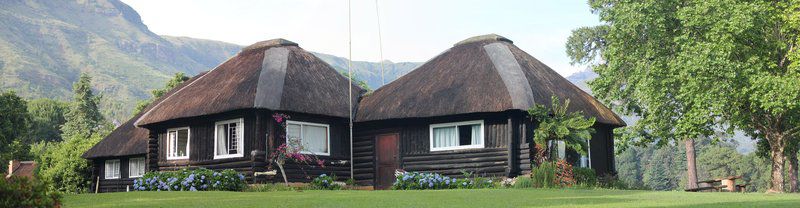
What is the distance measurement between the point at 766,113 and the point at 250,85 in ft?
53.7

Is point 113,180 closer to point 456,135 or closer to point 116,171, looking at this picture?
point 116,171

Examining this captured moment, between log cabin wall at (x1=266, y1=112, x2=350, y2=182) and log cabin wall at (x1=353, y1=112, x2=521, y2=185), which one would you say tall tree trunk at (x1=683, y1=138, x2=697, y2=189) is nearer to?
log cabin wall at (x1=353, y1=112, x2=521, y2=185)

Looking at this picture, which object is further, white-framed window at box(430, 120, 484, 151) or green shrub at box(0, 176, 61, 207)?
white-framed window at box(430, 120, 484, 151)

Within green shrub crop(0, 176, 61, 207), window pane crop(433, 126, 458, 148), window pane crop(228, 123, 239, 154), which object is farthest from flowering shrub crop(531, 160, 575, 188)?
green shrub crop(0, 176, 61, 207)

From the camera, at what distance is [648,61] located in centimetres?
2842

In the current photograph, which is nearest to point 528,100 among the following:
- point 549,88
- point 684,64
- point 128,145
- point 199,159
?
point 549,88

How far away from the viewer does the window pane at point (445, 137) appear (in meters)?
27.0

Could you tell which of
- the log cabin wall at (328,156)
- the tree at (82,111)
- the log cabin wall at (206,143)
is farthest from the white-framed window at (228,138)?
the tree at (82,111)

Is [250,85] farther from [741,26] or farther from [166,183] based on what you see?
[741,26]

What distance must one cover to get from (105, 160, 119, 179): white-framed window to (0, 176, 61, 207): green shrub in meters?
26.2

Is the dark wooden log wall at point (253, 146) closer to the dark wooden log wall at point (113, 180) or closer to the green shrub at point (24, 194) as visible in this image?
the dark wooden log wall at point (113, 180)

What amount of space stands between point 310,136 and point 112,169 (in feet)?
40.9

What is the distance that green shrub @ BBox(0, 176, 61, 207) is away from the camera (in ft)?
33.2

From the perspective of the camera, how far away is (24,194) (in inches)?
403
